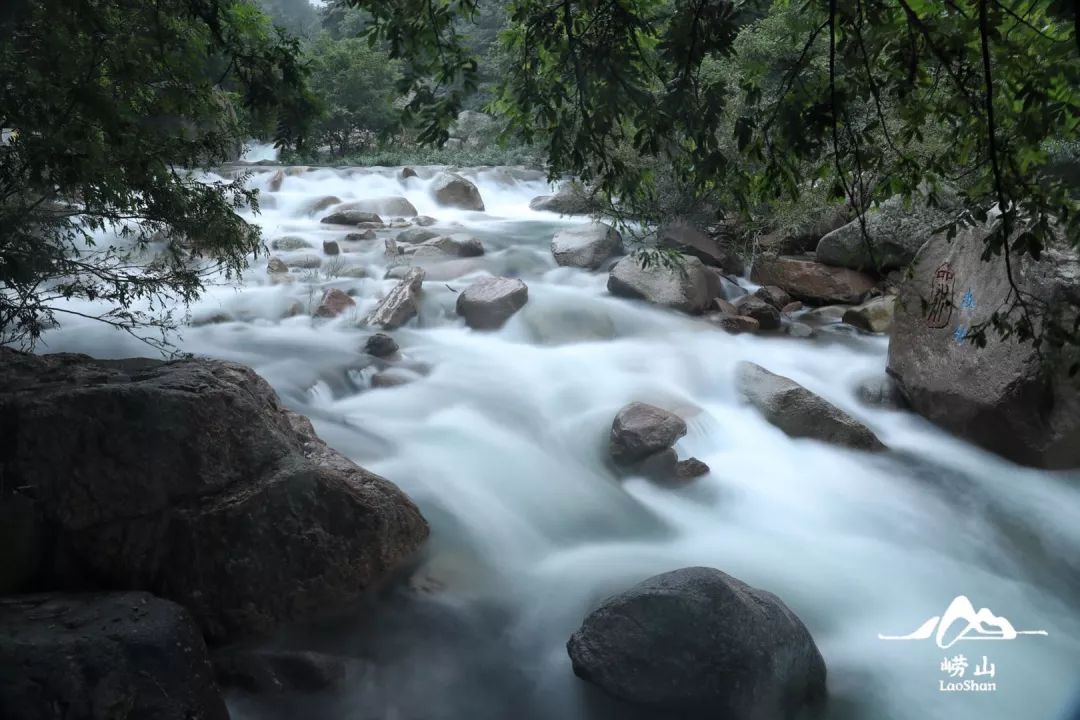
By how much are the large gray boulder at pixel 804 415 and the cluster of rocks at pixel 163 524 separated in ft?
12.1

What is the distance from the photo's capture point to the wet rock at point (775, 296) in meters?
9.52

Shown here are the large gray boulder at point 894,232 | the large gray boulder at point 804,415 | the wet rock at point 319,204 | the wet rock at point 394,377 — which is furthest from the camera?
the wet rock at point 319,204

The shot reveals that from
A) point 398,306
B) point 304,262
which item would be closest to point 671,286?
point 398,306

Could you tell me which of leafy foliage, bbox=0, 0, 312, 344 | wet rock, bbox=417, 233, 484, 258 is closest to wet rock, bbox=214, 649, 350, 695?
leafy foliage, bbox=0, 0, 312, 344

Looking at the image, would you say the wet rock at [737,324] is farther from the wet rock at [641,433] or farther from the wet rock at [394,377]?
the wet rock at [394,377]

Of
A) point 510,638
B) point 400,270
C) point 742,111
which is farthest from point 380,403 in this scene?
point 742,111

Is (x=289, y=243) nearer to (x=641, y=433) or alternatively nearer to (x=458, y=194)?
(x=458, y=194)

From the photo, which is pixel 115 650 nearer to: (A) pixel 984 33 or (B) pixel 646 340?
(A) pixel 984 33

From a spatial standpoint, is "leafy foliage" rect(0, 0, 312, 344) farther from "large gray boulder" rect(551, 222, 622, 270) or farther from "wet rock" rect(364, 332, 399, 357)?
"large gray boulder" rect(551, 222, 622, 270)

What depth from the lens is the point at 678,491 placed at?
211 inches

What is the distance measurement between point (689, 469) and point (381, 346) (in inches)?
138

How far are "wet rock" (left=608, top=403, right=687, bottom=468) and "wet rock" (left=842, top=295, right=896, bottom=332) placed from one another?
3877 millimetres

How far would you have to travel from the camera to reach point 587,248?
444 inches

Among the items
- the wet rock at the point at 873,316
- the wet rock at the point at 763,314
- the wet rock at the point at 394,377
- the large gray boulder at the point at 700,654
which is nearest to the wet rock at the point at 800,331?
the wet rock at the point at 763,314
